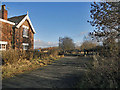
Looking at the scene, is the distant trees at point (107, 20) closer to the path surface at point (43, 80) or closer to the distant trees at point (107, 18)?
the distant trees at point (107, 18)

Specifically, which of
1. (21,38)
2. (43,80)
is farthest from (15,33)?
(43,80)

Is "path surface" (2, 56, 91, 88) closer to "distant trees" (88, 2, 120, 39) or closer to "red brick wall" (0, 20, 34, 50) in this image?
"distant trees" (88, 2, 120, 39)

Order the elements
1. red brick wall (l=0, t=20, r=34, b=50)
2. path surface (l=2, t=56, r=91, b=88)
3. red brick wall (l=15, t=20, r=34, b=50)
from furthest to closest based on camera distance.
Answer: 1. red brick wall (l=15, t=20, r=34, b=50)
2. red brick wall (l=0, t=20, r=34, b=50)
3. path surface (l=2, t=56, r=91, b=88)

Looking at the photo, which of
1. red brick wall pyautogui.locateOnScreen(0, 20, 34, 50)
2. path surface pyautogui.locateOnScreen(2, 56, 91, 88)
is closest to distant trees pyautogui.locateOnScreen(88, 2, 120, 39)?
path surface pyautogui.locateOnScreen(2, 56, 91, 88)

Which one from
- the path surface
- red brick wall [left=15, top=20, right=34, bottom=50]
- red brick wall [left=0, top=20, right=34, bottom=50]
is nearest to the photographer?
the path surface

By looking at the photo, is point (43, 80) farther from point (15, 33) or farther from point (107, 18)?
point (15, 33)

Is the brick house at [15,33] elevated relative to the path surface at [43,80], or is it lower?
elevated

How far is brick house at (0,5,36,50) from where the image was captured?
504 inches

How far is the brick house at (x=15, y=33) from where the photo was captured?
12791 mm

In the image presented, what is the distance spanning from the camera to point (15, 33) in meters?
14.4

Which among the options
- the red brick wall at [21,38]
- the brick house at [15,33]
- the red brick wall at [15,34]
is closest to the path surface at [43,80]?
the brick house at [15,33]

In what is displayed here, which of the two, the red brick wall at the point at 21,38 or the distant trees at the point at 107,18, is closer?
the distant trees at the point at 107,18

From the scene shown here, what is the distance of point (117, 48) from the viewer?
12.7 feet

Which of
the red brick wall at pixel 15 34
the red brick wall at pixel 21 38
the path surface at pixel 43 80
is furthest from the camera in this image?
the red brick wall at pixel 21 38
